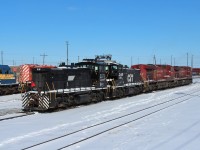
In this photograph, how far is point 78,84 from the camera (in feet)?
72.4

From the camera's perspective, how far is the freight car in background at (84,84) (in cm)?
1931

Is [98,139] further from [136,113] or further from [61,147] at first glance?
[136,113]

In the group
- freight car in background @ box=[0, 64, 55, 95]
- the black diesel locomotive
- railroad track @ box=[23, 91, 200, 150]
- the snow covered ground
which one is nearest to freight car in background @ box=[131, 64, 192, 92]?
the black diesel locomotive

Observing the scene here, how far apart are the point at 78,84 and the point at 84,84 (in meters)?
0.78

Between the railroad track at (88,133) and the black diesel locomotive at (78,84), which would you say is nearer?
the railroad track at (88,133)

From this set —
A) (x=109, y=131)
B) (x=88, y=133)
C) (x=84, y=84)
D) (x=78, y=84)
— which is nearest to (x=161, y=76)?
(x=84, y=84)

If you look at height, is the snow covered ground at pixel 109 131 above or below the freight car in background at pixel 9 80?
below

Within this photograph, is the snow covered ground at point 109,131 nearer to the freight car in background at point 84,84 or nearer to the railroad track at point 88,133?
the railroad track at point 88,133

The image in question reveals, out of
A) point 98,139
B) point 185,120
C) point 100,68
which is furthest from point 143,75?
point 98,139

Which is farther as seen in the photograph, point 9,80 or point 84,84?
point 9,80

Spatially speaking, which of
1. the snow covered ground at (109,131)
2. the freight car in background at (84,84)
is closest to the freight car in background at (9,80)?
the freight car in background at (84,84)

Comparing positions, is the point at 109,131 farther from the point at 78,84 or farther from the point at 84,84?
the point at 84,84

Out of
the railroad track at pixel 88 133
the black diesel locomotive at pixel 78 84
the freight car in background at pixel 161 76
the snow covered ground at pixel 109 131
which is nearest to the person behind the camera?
the snow covered ground at pixel 109 131

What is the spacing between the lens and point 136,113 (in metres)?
18.2
